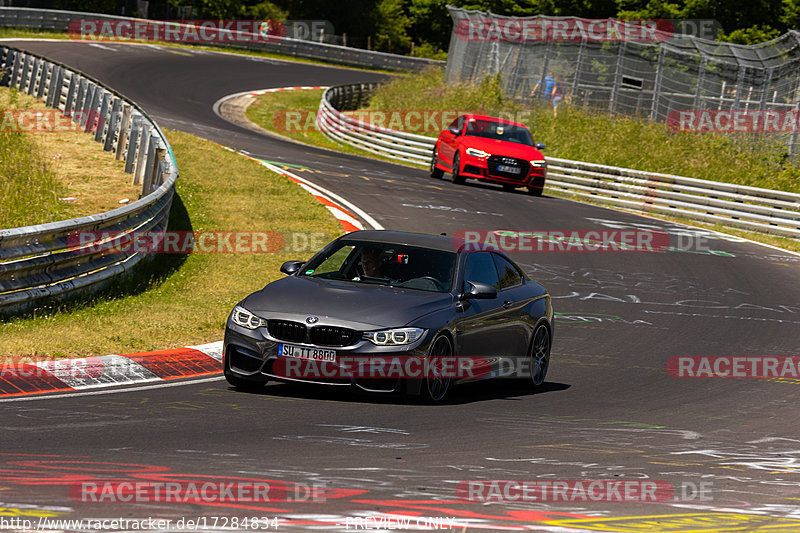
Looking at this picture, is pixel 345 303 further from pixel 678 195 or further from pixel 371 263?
pixel 678 195

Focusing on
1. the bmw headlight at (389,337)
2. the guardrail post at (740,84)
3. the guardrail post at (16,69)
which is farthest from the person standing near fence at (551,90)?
the bmw headlight at (389,337)

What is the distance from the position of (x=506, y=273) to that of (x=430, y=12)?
261ft

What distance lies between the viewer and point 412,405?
30.8ft

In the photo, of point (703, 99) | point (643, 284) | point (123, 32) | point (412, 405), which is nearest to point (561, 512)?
point (412, 405)

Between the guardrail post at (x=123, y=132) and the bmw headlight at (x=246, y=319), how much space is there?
15602 millimetres

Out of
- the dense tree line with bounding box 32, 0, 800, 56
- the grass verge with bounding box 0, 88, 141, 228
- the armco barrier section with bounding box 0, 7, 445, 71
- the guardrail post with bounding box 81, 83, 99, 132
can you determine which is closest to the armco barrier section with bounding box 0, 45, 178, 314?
the grass verge with bounding box 0, 88, 141, 228

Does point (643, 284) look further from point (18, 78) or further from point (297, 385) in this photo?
point (18, 78)

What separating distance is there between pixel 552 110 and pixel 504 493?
33.0 meters

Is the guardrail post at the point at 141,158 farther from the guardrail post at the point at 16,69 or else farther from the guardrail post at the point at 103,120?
the guardrail post at the point at 16,69

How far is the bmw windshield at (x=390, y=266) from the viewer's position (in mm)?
10109

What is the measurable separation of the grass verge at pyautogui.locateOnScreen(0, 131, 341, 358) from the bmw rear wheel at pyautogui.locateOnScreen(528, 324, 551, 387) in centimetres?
330

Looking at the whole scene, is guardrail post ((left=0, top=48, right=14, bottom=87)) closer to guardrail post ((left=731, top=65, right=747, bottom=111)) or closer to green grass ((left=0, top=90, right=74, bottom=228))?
green grass ((left=0, top=90, right=74, bottom=228))

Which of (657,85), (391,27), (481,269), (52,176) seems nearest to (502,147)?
(657,85)

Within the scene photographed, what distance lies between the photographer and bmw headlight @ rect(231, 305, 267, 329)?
368 inches
